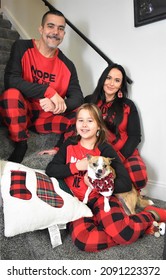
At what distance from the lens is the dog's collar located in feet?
4.16

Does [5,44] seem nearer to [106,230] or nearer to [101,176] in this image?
[101,176]

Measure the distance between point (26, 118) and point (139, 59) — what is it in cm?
93

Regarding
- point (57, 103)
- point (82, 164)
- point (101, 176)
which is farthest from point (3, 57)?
point (101, 176)

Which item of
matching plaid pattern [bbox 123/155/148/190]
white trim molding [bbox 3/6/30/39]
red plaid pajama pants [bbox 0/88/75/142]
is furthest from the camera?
white trim molding [bbox 3/6/30/39]

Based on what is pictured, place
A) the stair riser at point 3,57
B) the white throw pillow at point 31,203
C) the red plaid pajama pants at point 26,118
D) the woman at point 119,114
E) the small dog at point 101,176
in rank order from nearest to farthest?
the white throw pillow at point 31,203
the small dog at point 101,176
the red plaid pajama pants at point 26,118
the woman at point 119,114
the stair riser at point 3,57

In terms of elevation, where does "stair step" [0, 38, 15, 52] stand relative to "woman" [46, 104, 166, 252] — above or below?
above

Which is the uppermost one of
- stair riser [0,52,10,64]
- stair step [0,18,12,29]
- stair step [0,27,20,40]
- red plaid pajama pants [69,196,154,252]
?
stair step [0,18,12,29]

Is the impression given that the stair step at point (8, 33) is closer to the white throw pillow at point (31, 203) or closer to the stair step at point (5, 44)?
the stair step at point (5, 44)

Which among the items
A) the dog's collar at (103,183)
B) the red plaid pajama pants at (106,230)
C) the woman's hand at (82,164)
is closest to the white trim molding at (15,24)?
the woman's hand at (82,164)

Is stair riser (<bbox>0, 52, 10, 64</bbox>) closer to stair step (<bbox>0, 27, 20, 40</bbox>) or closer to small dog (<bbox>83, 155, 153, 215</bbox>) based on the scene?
stair step (<bbox>0, 27, 20, 40</bbox>)

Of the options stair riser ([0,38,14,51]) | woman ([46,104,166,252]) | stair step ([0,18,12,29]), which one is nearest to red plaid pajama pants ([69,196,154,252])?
woman ([46,104,166,252])

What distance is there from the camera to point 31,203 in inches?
45.9

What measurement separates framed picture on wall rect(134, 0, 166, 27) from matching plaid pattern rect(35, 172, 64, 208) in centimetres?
129

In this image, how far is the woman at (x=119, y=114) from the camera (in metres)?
1.80
